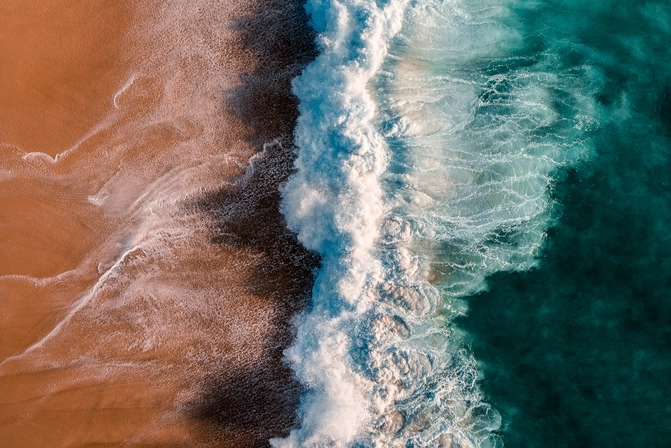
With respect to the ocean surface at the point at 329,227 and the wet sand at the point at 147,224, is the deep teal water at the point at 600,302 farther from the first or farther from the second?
the wet sand at the point at 147,224

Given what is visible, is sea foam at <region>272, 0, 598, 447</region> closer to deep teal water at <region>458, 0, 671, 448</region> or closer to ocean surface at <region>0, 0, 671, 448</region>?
ocean surface at <region>0, 0, 671, 448</region>

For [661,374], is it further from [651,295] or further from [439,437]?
[439,437]

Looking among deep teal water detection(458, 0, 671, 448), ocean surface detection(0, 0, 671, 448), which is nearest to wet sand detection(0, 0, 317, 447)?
ocean surface detection(0, 0, 671, 448)

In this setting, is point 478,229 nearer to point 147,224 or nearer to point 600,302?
point 600,302

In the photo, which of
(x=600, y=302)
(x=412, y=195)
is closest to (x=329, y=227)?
(x=412, y=195)

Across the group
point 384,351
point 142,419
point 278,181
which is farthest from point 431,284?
point 142,419
